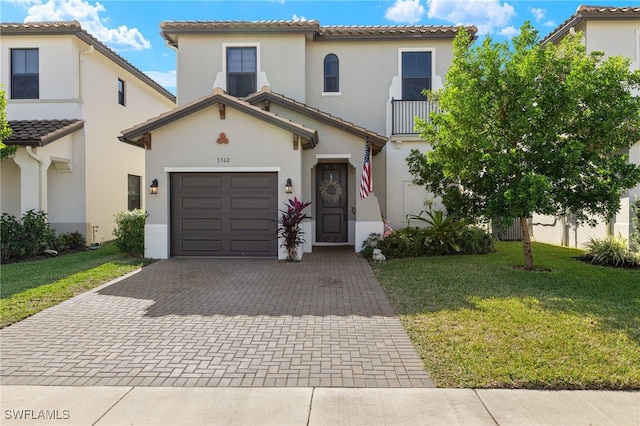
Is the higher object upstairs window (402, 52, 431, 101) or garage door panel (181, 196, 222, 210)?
upstairs window (402, 52, 431, 101)

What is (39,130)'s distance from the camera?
44.1 feet

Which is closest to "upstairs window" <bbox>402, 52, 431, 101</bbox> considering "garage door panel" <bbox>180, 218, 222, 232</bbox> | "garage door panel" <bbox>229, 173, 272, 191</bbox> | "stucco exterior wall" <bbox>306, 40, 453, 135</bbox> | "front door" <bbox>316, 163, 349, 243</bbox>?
"stucco exterior wall" <bbox>306, 40, 453, 135</bbox>

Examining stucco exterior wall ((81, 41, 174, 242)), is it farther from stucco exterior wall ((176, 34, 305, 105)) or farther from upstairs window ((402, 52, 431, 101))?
upstairs window ((402, 52, 431, 101))

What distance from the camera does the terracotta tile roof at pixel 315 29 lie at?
14.4 m

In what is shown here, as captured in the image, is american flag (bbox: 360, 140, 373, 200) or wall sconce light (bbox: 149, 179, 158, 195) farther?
american flag (bbox: 360, 140, 373, 200)

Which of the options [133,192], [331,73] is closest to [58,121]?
[133,192]

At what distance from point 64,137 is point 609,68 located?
50.0 ft

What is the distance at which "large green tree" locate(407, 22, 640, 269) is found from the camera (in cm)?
809

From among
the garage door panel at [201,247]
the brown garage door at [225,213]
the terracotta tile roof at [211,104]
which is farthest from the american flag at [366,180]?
Result: the garage door panel at [201,247]

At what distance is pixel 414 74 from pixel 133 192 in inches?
506

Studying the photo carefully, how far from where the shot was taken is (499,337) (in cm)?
541

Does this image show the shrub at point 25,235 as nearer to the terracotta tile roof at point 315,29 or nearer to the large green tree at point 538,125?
the terracotta tile roof at point 315,29

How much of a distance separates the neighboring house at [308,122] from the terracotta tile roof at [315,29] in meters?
0.03

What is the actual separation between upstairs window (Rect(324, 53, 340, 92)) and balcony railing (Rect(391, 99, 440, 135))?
2.18 m
